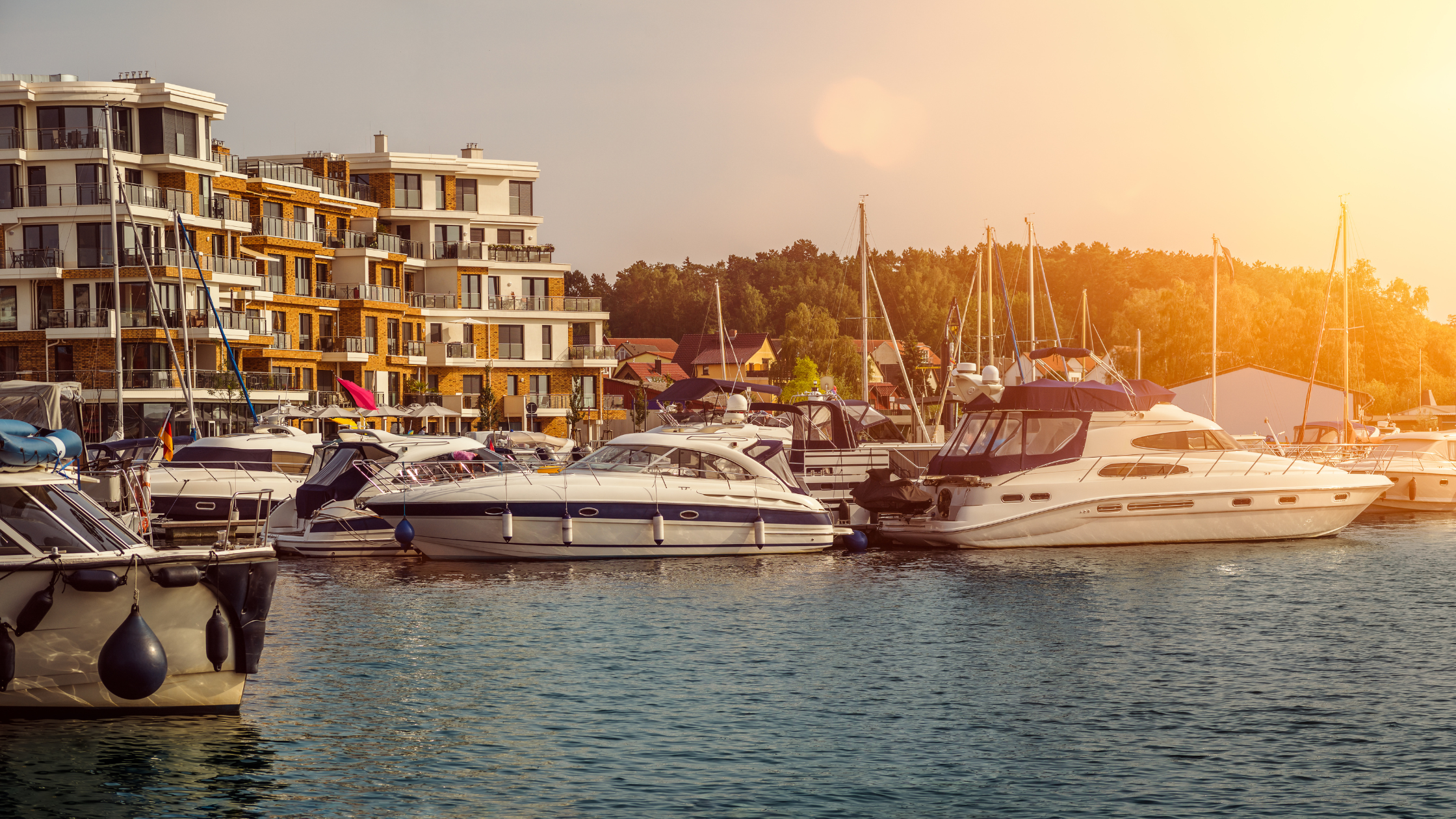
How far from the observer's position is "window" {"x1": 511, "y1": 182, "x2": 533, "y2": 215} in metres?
93.8

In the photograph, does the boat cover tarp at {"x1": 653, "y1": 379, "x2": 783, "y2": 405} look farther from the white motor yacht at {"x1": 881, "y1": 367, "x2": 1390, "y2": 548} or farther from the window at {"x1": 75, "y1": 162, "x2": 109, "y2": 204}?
the window at {"x1": 75, "y1": 162, "x2": 109, "y2": 204}

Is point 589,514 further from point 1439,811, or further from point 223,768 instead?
point 1439,811

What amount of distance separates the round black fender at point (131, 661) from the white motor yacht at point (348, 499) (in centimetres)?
1733

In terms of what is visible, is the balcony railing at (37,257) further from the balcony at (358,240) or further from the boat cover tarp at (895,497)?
the boat cover tarp at (895,497)

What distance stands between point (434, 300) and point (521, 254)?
6.44 m

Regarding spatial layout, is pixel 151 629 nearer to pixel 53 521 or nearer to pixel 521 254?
pixel 53 521

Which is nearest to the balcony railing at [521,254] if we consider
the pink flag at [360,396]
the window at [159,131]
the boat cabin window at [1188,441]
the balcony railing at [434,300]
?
the balcony railing at [434,300]

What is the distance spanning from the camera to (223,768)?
15.9m

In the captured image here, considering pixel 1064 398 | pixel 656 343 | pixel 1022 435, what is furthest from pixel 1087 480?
pixel 656 343

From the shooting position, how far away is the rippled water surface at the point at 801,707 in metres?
15.3

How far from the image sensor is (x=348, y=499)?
3553 centimetres

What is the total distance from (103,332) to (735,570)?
47.1 m

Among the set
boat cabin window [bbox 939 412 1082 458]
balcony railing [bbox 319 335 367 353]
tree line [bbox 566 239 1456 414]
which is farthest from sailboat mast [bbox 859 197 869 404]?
balcony railing [bbox 319 335 367 353]

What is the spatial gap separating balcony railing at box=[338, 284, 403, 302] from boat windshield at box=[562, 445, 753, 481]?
50.9m
